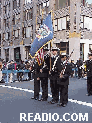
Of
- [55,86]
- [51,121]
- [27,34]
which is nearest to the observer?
[51,121]

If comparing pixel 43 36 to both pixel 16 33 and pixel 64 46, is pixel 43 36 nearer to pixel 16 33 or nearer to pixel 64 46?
pixel 64 46

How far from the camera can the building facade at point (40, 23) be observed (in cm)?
3051

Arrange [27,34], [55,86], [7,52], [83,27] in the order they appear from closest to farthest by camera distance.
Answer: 1. [55,86]
2. [83,27]
3. [27,34]
4. [7,52]

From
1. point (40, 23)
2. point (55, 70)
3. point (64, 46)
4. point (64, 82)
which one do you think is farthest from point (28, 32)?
point (64, 82)

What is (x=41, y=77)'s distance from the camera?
10047 millimetres

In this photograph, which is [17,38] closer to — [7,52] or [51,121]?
[7,52]

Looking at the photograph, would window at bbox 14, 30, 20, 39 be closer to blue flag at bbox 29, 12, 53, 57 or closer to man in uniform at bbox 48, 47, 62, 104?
blue flag at bbox 29, 12, 53, 57

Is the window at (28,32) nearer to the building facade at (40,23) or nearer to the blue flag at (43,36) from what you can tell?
the building facade at (40,23)

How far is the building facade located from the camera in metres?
30.5

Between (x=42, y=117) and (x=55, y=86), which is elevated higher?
(x=55, y=86)

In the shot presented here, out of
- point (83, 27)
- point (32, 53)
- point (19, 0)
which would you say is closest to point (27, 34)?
point (19, 0)

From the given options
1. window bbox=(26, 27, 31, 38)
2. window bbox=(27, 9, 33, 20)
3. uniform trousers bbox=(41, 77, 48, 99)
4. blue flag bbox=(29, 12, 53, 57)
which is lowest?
uniform trousers bbox=(41, 77, 48, 99)

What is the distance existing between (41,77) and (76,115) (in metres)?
3.12

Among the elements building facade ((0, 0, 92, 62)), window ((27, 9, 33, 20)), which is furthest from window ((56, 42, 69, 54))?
window ((27, 9, 33, 20))
